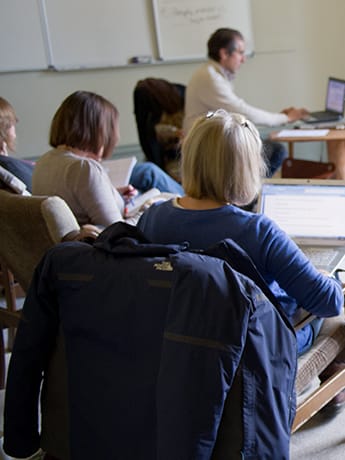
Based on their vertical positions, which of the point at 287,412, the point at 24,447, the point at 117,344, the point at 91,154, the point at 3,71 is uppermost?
the point at 3,71

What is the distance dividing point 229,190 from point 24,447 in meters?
0.73

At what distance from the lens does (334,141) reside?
348cm

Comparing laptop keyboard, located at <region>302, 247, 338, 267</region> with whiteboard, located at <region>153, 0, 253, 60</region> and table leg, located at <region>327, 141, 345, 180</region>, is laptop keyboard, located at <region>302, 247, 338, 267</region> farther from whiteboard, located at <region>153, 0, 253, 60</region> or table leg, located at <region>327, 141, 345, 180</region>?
whiteboard, located at <region>153, 0, 253, 60</region>

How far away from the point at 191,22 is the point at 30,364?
3.55 meters

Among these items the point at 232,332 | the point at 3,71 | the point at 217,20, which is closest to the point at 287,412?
the point at 232,332

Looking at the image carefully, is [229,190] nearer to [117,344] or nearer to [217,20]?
[117,344]

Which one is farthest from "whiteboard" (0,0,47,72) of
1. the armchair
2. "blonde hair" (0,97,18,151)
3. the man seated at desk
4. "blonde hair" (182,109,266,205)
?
"blonde hair" (182,109,266,205)

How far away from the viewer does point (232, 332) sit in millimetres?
1013

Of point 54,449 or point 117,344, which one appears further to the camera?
point 54,449

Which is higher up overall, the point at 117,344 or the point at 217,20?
the point at 217,20

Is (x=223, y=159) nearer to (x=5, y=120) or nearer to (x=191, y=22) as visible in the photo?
(x=5, y=120)

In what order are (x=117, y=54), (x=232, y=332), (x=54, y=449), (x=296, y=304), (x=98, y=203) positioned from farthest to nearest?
1. (x=117, y=54)
2. (x=98, y=203)
3. (x=296, y=304)
4. (x=54, y=449)
5. (x=232, y=332)

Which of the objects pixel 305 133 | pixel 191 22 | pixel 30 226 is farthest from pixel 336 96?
pixel 30 226

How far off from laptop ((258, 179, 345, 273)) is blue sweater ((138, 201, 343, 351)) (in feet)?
0.80
